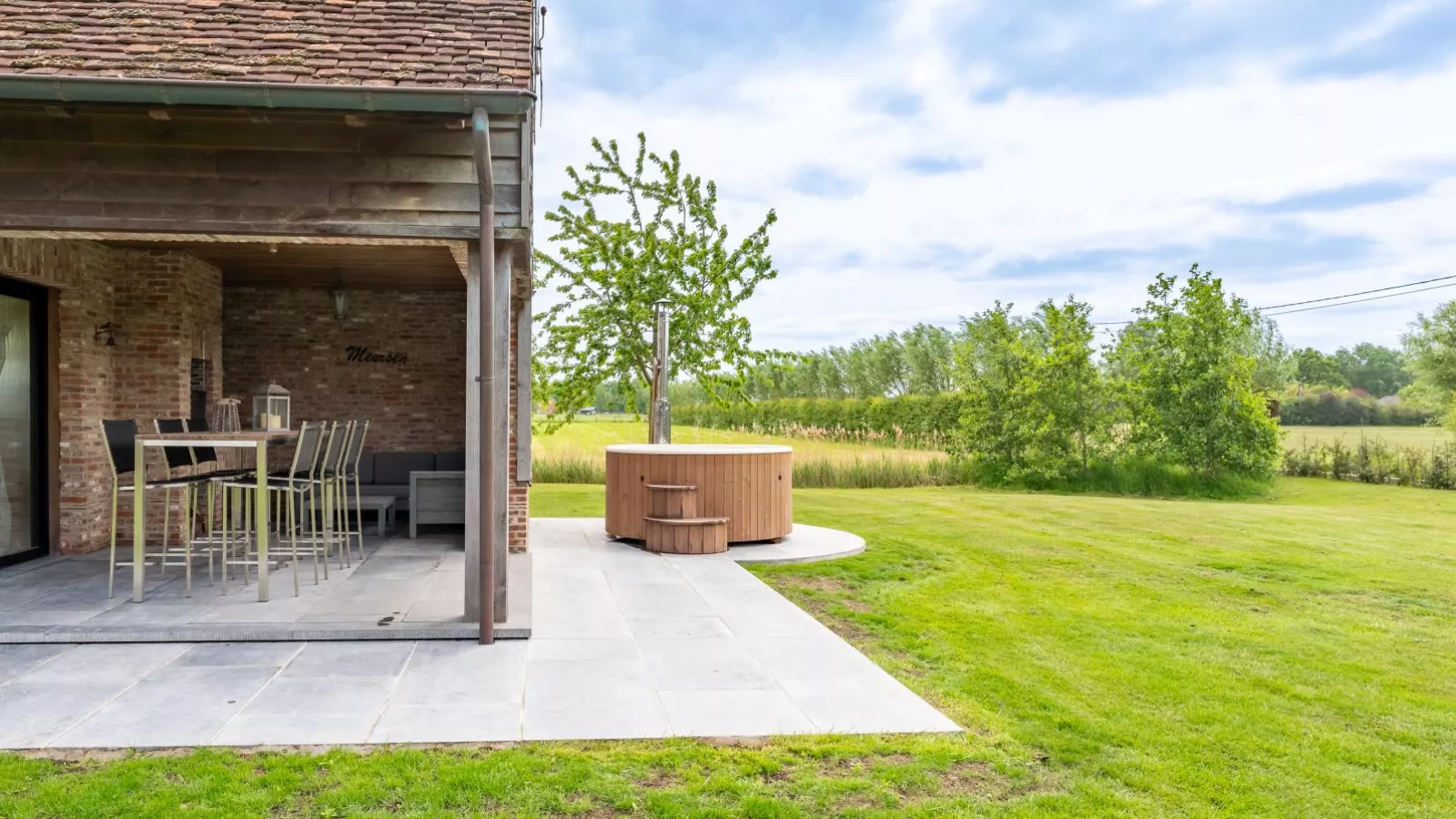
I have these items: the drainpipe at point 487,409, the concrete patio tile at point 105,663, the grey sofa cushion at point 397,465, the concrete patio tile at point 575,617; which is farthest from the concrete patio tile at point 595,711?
the grey sofa cushion at point 397,465

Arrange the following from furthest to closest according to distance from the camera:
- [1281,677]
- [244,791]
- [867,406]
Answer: [867,406] → [1281,677] → [244,791]

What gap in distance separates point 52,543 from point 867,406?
1850 centimetres

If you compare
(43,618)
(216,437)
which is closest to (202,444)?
(216,437)

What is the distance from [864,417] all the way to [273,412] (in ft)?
58.3

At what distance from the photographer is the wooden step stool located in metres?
7.88

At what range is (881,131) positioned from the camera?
1561cm

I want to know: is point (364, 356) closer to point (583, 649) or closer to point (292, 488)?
point (292, 488)

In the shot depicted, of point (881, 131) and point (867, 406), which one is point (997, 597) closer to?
point (881, 131)

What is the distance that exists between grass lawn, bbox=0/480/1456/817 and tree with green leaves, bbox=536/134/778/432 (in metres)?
9.40

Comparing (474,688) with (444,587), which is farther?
(444,587)

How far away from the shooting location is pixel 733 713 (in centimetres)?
362

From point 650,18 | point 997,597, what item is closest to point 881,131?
point 650,18

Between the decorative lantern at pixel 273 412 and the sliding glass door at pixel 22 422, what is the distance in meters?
1.42

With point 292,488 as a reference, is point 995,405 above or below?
above
